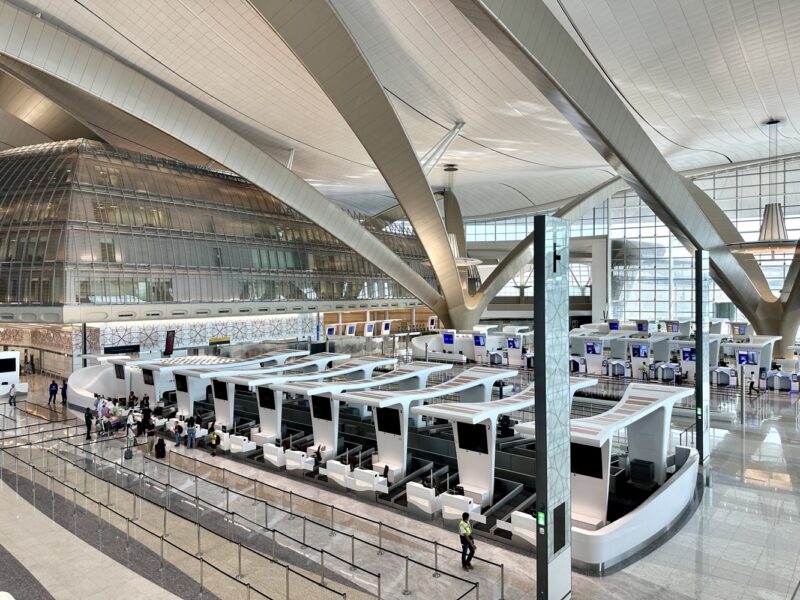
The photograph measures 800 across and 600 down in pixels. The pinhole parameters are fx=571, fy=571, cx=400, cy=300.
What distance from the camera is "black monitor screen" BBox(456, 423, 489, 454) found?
12.4 metres

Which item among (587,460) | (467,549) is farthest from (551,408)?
(587,460)

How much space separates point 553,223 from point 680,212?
16.0 metres

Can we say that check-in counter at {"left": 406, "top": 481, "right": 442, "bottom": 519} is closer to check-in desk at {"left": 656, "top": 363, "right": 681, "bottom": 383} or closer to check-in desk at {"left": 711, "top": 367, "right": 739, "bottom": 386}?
check-in desk at {"left": 711, "top": 367, "right": 739, "bottom": 386}

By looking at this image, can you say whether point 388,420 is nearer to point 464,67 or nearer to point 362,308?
point 464,67

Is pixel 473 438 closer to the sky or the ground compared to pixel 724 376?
closer to the sky

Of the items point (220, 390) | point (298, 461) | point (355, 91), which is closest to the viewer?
point (298, 461)

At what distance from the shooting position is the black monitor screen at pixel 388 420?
1410 centimetres

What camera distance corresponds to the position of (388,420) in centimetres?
1425

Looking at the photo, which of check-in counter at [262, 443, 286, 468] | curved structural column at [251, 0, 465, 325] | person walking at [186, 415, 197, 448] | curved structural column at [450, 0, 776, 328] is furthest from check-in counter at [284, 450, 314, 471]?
curved structural column at [251, 0, 465, 325]

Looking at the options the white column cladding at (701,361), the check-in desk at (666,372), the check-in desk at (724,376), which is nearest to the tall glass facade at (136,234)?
the check-in desk at (666,372)

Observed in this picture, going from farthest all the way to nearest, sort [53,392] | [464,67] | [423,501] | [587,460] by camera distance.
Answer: [53,392] → [464,67] → [423,501] → [587,460]

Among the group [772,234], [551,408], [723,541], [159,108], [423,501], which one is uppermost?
[159,108]

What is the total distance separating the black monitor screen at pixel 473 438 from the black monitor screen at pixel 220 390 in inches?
355

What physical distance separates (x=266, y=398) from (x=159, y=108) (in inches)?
567
